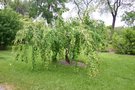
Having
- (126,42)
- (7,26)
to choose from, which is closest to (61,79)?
(7,26)

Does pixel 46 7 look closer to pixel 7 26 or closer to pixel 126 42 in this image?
pixel 126 42

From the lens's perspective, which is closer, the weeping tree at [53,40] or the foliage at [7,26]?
the weeping tree at [53,40]

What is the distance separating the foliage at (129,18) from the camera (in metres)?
25.6

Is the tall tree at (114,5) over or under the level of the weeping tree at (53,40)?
over

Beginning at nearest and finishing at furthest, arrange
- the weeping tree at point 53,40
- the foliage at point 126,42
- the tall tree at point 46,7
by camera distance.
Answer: the weeping tree at point 53,40, the foliage at point 126,42, the tall tree at point 46,7

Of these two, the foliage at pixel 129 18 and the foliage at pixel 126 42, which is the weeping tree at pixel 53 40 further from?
the foliage at pixel 129 18

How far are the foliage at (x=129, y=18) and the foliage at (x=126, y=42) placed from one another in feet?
22.9

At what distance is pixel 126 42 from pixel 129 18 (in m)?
8.14

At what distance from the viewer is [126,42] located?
61.3 ft


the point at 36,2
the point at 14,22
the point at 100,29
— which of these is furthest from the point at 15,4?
the point at 100,29

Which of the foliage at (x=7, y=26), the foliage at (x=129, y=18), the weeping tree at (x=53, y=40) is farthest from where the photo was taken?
the foliage at (x=129, y=18)

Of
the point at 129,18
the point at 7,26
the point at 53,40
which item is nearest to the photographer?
the point at 53,40

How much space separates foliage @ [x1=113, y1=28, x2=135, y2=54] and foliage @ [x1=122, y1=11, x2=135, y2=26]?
22.9 ft

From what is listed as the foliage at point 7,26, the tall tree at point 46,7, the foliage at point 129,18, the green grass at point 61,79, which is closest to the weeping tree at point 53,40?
the green grass at point 61,79
